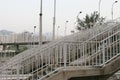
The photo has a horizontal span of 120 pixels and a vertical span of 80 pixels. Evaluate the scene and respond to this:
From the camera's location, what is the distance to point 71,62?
9.95 metres

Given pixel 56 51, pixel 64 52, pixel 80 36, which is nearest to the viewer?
pixel 64 52

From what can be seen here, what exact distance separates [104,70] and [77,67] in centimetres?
101

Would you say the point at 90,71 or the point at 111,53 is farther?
the point at 111,53

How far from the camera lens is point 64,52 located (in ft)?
30.7

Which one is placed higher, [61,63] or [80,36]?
[80,36]

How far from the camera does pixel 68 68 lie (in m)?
9.42

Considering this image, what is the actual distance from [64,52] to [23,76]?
5.80 ft

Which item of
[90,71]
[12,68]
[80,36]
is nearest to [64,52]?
[90,71]

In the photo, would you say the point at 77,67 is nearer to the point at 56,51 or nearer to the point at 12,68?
the point at 56,51

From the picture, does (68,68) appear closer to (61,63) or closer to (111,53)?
(61,63)

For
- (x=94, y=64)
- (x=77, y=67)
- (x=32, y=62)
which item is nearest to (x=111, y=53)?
(x=94, y=64)

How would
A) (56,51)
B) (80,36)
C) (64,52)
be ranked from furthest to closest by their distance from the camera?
(80,36)
(56,51)
(64,52)

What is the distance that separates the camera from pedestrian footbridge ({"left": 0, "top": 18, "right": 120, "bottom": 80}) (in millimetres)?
9453

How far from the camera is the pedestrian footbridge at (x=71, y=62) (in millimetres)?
9453
